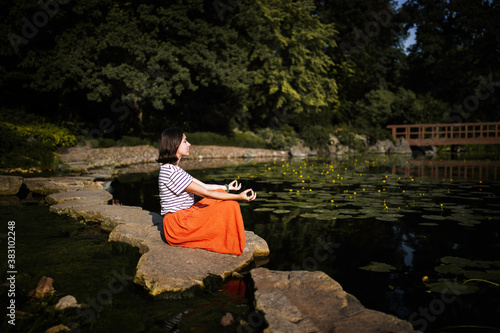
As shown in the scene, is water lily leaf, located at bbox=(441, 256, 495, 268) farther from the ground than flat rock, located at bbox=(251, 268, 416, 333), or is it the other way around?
water lily leaf, located at bbox=(441, 256, 495, 268)

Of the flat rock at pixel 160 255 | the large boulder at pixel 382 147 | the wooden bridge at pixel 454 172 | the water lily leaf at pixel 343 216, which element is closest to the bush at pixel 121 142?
the wooden bridge at pixel 454 172

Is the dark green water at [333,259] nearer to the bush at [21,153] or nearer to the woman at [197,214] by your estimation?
the woman at [197,214]

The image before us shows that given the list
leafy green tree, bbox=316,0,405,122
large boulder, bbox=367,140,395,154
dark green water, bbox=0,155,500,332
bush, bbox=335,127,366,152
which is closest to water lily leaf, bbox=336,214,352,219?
dark green water, bbox=0,155,500,332

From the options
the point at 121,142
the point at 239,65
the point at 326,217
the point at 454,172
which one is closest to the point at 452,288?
the point at 326,217

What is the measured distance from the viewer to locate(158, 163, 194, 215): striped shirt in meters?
3.67

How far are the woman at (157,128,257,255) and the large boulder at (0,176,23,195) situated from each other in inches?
212

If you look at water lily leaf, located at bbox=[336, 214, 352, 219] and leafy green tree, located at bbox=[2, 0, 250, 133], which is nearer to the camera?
water lily leaf, located at bbox=[336, 214, 352, 219]

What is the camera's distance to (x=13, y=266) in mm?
3354

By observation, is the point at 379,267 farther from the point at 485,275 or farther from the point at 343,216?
the point at 343,216

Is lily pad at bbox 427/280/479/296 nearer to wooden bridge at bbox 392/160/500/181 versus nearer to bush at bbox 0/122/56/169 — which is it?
wooden bridge at bbox 392/160/500/181

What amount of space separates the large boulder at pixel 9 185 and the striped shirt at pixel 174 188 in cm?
531

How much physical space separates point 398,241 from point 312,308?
2.28 m

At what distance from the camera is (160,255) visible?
341cm

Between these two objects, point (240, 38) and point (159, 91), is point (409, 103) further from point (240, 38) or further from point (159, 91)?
point (159, 91)
